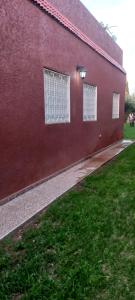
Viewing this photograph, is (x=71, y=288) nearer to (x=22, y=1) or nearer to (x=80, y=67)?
(x=22, y=1)

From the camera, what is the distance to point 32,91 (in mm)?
5445

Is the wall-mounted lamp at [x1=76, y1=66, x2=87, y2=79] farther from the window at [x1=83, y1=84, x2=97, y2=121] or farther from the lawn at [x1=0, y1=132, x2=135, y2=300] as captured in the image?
the lawn at [x1=0, y1=132, x2=135, y2=300]

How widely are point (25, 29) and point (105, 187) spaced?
3.31 meters

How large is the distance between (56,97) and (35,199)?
290cm

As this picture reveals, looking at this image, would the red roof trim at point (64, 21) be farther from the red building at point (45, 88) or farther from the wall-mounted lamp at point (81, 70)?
the wall-mounted lamp at point (81, 70)

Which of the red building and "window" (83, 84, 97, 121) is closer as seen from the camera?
the red building

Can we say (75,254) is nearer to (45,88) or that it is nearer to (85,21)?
(45,88)

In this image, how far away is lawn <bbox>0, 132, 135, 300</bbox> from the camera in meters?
2.50

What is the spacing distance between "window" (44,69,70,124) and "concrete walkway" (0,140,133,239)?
52.5 inches

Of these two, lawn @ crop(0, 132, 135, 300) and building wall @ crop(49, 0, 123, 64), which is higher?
building wall @ crop(49, 0, 123, 64)

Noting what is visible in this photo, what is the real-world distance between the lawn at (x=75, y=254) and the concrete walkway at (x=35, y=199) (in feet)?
0.59

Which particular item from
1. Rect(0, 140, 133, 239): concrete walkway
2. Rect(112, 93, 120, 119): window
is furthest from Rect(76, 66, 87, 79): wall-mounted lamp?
Rect(112, 93, 120, 119): window

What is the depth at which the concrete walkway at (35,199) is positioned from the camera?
3909 millimetres

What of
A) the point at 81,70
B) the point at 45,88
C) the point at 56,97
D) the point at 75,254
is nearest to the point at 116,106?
the point at 81,70
